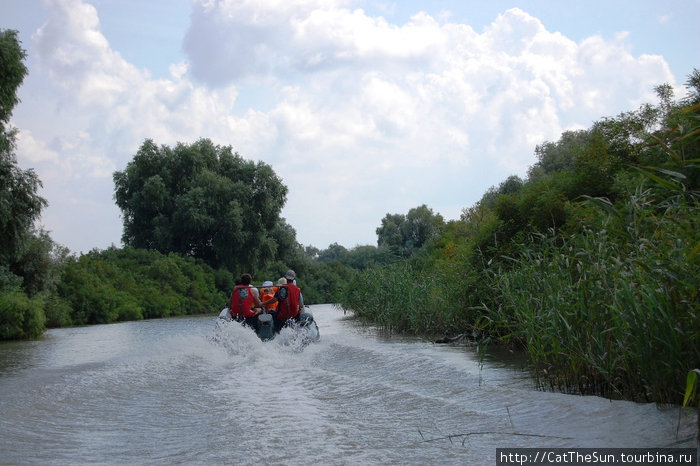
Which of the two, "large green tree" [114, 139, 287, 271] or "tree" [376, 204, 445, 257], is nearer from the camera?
"large green tree" [114, 139, 287, 271]

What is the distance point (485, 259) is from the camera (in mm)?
15422

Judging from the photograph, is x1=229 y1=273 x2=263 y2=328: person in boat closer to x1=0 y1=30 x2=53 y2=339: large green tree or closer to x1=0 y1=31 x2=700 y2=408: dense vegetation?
x1=0 y1=31 x2=700 y2=408: dense vegetation

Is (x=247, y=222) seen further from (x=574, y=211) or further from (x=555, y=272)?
(x=555, y=272)

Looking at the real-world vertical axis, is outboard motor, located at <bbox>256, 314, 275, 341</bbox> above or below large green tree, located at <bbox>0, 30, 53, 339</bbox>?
below

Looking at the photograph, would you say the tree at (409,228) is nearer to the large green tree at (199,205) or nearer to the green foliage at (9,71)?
the large green tree at (199,205)

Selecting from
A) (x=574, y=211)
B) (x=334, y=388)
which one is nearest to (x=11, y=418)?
(x=334, y=388)

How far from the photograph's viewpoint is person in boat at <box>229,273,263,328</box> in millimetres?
15016

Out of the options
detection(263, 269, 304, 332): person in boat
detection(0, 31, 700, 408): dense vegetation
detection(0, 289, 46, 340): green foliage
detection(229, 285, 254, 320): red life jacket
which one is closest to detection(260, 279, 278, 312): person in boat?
detection(263, 269, 304, 332): person in boat

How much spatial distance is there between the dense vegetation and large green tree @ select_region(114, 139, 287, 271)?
4.1 inches

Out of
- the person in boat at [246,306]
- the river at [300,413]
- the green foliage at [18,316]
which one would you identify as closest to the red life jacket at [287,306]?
the person in boat at [246,306]

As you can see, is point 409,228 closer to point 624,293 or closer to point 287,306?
point 287,306

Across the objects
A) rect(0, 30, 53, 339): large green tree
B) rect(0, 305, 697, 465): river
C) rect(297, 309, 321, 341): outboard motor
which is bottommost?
rect(0, 305, 697, 465): river

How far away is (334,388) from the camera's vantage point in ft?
30.1

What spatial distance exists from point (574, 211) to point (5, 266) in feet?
58.3
